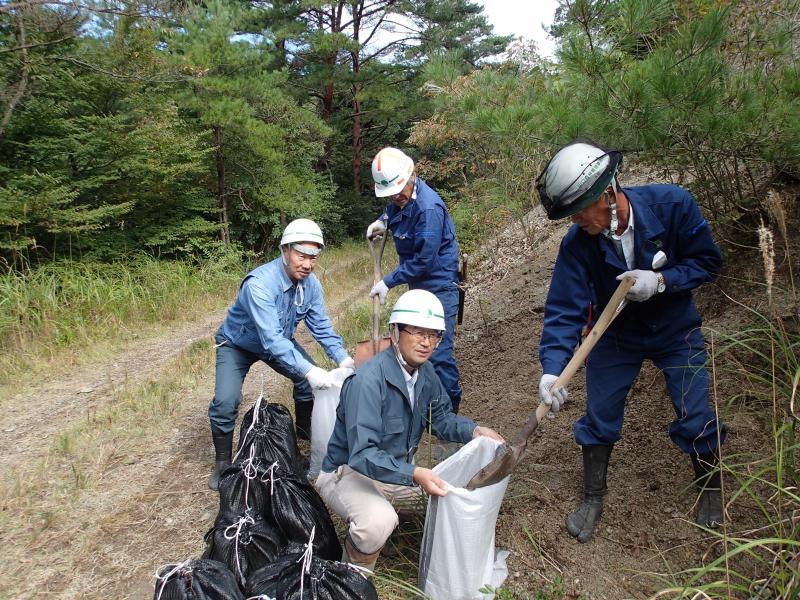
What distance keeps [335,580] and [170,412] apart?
3.28 m

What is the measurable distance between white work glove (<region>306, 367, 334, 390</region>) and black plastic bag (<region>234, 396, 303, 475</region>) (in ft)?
1.31

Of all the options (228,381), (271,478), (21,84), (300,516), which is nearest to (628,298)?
(300,516)

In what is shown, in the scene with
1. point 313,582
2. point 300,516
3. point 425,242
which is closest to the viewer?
point 313,582

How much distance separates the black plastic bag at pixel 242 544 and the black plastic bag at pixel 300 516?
101 mm

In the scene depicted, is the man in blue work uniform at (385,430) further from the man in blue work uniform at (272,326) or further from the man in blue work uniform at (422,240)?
the man in blue work uniform at (422,240)

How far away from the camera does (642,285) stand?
2264 millimetres

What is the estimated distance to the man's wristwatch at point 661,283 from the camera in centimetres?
231

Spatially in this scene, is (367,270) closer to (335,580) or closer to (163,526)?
(163,526)

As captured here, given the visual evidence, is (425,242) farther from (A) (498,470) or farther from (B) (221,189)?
(B) (221,189)

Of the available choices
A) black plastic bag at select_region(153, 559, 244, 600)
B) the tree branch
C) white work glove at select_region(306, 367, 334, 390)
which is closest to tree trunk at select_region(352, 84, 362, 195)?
the tree branch

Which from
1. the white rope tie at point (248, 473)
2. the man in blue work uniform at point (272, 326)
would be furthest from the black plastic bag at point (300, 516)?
the man in blue work uniform at point (272, 326)

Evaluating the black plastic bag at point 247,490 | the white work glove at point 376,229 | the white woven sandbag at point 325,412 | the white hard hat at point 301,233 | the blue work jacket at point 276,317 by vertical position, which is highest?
the white hard hat at point 301,233

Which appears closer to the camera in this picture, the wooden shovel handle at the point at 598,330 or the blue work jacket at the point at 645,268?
the wooden shovel handle at the point at 598,330

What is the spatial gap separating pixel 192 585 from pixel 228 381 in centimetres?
168
